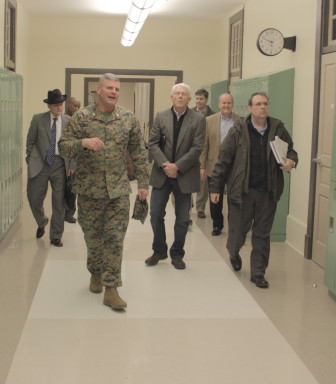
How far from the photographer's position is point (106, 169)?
471 cm

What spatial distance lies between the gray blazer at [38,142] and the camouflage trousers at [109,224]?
2.04 metres

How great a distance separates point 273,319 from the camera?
15.4ft

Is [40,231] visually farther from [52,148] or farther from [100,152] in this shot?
[100,152]

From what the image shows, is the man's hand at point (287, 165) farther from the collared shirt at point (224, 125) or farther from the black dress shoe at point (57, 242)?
the black dress shoe at point (57, 242)

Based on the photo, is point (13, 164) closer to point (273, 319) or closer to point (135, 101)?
point (273, 319)

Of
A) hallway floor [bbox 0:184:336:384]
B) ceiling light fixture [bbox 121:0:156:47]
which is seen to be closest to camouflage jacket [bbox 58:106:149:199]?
hallway floor [bbox 0:184:336:384]

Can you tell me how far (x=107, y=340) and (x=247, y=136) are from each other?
85.8 inches

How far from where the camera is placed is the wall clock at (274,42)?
7164 millimetres

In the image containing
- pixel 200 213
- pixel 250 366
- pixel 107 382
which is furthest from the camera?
pixel 200 213

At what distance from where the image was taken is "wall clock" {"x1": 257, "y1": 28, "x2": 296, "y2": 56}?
282 inches

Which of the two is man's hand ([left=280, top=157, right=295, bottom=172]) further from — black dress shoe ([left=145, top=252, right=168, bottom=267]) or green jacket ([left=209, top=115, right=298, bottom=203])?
black dress shoe ([left=145, top=252, right=168, bottom=267])

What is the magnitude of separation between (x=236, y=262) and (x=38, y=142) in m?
2.45

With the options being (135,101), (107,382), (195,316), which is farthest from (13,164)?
(135,101)

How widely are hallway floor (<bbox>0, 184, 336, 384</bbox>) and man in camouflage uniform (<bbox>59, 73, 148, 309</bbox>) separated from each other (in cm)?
41
